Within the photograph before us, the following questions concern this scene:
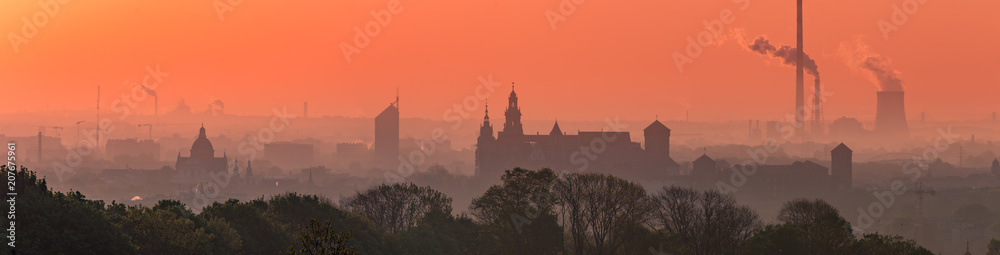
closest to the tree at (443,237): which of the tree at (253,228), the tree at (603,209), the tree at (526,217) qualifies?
the tree at (526,217)

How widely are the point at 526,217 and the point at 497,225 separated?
2307 mm

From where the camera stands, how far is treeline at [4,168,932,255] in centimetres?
6531

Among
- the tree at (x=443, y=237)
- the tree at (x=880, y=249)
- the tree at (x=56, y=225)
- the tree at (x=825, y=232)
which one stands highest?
the tree at (x=56, y=225)

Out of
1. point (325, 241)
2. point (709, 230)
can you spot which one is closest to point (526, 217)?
point (709, 230)

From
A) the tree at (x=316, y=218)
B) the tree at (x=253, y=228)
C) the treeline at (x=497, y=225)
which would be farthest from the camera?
the tree at (x=316, y=218)

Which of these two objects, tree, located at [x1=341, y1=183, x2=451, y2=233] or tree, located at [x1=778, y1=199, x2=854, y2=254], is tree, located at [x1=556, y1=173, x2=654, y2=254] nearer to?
tree, located at [x1=778, y1=199, x2=854, y2=254]

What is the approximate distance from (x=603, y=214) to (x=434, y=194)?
72.8ft

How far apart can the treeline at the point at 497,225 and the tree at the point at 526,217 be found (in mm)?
71

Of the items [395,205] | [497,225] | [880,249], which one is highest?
[395,205]

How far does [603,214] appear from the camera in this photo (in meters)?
93.4

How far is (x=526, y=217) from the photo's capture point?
88.8 metres

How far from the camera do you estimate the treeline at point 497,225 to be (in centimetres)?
6531

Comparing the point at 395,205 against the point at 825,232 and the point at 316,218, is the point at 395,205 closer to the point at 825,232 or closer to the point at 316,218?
the point at 316,218

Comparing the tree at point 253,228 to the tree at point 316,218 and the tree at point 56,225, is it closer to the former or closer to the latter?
the tree at point 316,218
